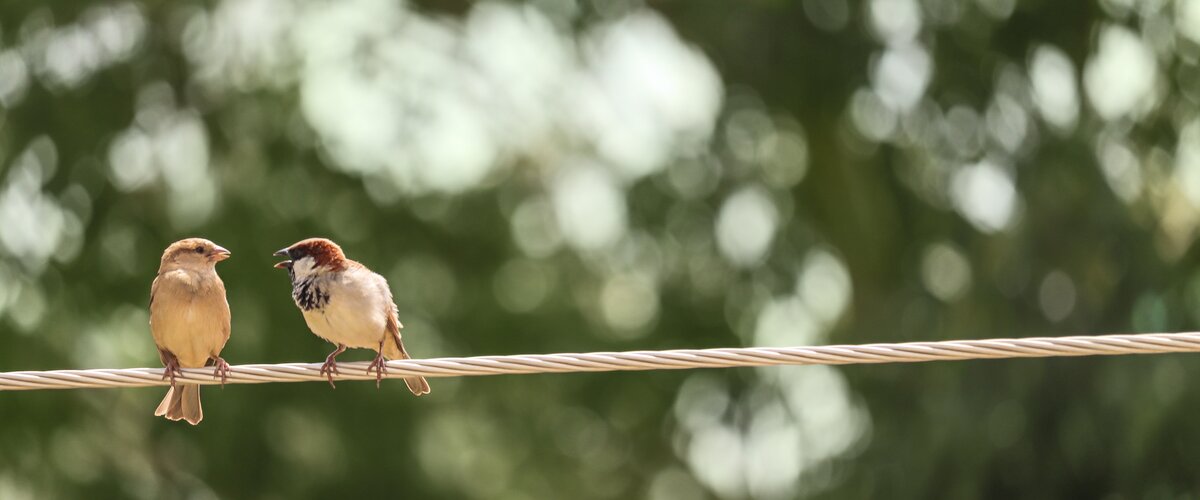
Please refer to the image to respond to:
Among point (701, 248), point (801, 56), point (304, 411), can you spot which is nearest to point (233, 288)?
point (304, 411)

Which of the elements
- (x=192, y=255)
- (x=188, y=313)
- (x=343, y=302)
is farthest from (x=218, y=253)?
(x=343, y=302)

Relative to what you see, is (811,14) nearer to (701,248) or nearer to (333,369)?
(701,248)

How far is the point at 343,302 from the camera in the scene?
23.1 feet

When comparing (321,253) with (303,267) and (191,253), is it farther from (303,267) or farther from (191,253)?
(191,253)

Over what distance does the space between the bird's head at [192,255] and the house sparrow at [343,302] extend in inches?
18.9

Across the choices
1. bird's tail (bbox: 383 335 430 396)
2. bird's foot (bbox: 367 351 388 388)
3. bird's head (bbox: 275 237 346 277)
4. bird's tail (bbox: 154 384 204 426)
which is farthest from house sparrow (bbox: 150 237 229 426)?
bird's foot (bbox: 367 351 388 388)

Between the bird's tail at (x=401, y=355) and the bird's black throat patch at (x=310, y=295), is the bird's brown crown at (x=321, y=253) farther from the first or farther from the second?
the bird's tail at (x=401, y=355)

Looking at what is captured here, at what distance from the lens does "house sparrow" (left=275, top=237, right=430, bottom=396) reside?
7004mm

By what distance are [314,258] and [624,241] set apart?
5.19 meters

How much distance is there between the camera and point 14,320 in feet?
38.9

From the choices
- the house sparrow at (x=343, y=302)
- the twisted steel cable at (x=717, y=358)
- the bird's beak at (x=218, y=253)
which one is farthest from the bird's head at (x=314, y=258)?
the twisted steel cable at (x=717, y=358)

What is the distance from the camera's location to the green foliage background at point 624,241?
1087 centimetres

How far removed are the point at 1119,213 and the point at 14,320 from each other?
22.9 ft

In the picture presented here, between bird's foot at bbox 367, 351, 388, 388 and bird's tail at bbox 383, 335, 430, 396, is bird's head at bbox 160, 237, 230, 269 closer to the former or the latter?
bird's tail at bbox 383, 335, 430, 396
